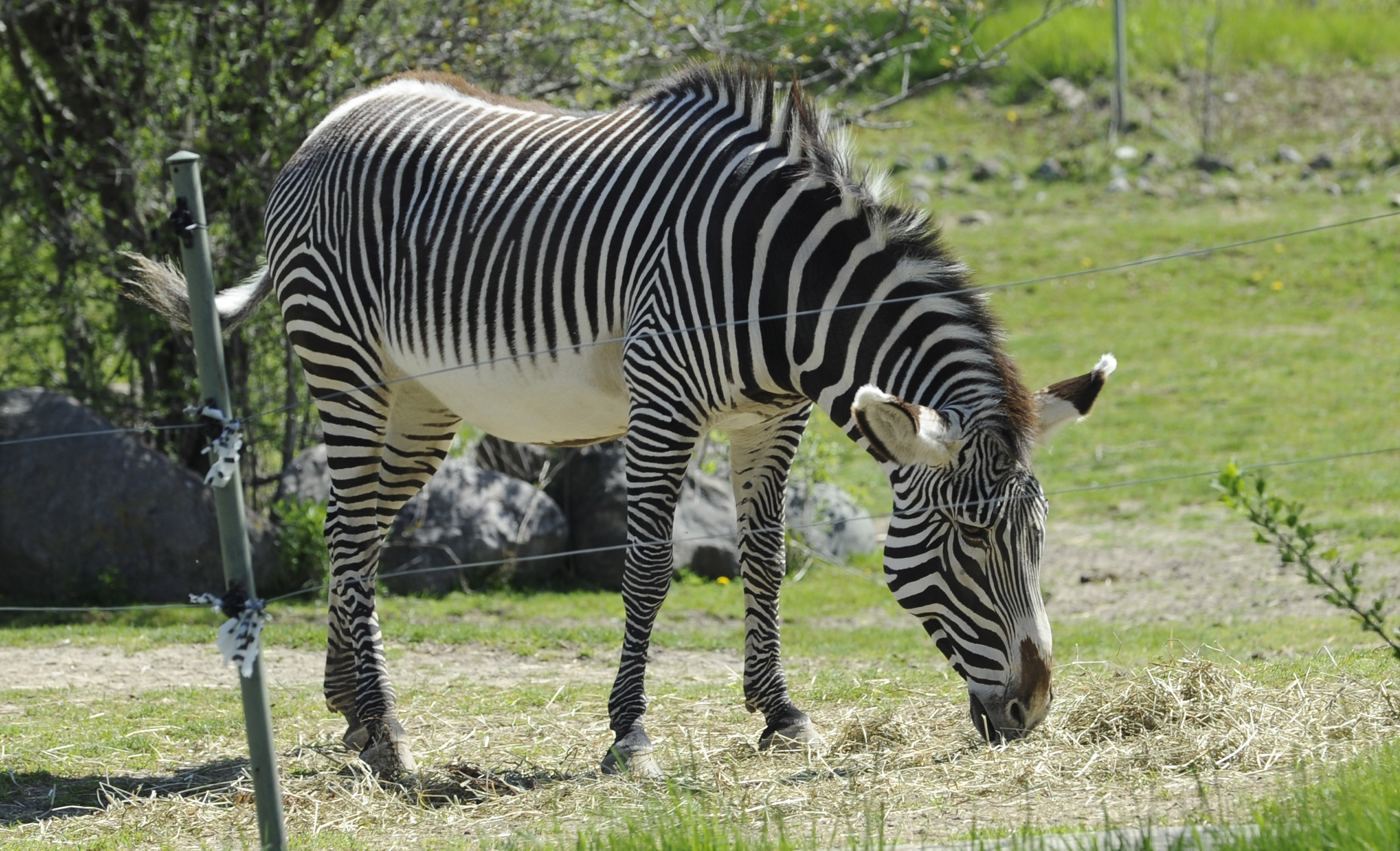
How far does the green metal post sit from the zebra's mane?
2.37m

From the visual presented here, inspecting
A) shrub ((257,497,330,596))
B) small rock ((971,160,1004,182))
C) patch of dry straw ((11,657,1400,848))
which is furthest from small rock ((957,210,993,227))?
patch of dry straw ((11,657,1400,848))

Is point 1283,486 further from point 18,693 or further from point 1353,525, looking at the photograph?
point 18,693

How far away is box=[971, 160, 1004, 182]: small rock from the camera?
20.3 meters

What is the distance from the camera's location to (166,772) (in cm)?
586

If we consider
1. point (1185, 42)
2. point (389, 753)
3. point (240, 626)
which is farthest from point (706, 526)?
point (1185, 42)

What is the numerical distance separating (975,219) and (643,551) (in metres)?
14.1

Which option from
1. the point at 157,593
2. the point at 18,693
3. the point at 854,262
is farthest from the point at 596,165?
the point at 157,593

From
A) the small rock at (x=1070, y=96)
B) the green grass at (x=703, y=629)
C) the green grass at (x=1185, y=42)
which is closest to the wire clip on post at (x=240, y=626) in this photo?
the green grass at (x=703, y=629)

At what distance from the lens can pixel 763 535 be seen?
20.2ft

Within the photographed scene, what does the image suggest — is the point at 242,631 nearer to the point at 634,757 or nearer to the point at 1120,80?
the point at 634,757

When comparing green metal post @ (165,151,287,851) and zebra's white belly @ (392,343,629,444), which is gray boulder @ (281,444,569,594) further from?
green metal post @ (165,151,287,851)

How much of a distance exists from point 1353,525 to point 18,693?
344 inches

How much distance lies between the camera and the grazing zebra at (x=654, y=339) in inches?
193

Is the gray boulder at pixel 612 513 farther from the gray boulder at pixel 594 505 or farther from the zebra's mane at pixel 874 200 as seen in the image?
the zebra's mane at pixel 874 200
